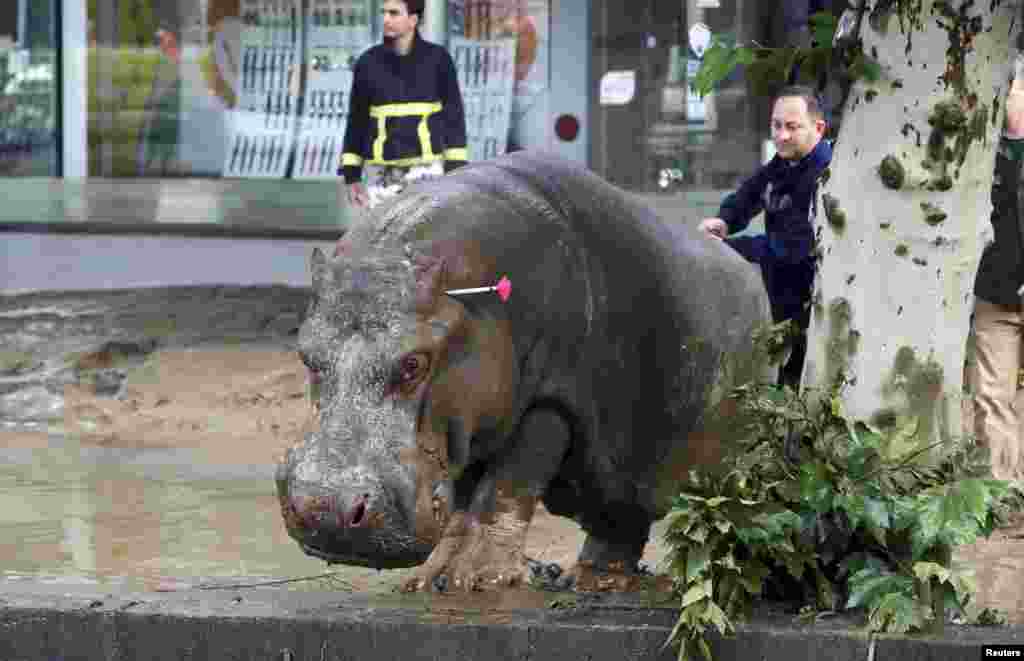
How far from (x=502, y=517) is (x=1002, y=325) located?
138 inches

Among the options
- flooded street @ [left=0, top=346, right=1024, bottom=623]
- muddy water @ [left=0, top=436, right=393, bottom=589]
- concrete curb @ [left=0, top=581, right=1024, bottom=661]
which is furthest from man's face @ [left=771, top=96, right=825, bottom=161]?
concrete curb @ [left=0, top=581, right=1024, bottom=661]

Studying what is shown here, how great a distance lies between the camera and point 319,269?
5.89 meters

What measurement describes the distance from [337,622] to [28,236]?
8.69 m

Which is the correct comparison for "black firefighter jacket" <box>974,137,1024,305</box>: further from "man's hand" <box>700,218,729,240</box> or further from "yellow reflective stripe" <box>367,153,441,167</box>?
"yellow reflective stripe" <box>367,153,441,167</box>

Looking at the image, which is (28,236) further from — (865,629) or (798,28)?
(865,629)

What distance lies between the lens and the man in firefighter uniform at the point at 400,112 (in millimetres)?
10680

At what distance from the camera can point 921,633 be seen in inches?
222

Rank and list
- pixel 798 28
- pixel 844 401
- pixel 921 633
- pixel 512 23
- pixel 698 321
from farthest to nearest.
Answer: pixel 512 23 < pixel 798 28 < pixel 698 321 < pixel 844 401 < pixel 921 633

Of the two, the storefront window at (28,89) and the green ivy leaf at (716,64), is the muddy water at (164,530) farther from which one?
the storefront window at (28,89)

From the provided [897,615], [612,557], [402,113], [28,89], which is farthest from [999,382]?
[28,89]

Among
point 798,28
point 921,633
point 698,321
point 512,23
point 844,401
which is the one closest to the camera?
point 921,633

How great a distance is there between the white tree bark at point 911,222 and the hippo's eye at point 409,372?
44.5 inches

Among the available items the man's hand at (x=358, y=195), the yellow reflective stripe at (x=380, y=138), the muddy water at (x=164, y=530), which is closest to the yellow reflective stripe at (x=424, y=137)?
the yellow reflective stripe at (x=380, y=138)

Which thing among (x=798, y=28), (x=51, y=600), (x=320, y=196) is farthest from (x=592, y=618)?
(x=320, y=196)
